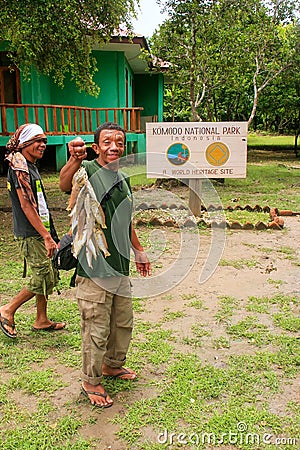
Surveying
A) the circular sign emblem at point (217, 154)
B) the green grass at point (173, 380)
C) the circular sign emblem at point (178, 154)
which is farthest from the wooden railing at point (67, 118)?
the green grass at point (173, 380)

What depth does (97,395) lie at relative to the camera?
2.70 meters

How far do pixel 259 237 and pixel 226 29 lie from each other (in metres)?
6.80

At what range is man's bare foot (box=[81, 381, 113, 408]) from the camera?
2680 mm

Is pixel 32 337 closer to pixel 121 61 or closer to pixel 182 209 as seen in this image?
pixel 182 209

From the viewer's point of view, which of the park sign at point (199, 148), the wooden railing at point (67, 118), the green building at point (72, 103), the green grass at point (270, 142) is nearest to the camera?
the park sign at point (199, 148)

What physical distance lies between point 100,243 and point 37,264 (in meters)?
1.07

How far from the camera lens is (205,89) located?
1249 centimetres

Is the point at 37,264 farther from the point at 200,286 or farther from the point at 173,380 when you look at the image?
the point at 200,286

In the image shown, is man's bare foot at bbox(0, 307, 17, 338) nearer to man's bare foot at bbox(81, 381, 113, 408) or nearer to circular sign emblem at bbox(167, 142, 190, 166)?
man's bare foot at bbox(81, 381, 113, 408)

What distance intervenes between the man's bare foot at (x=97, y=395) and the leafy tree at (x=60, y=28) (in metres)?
5.69

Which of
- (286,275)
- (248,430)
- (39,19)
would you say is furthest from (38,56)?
(248,430)

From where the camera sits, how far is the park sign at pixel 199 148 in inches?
291

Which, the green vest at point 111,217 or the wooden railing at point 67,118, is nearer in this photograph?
the green vest at point 111,217

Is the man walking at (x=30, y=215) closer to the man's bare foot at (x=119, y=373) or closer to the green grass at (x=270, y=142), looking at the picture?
the man's bare foot at (x=119, y=373)
